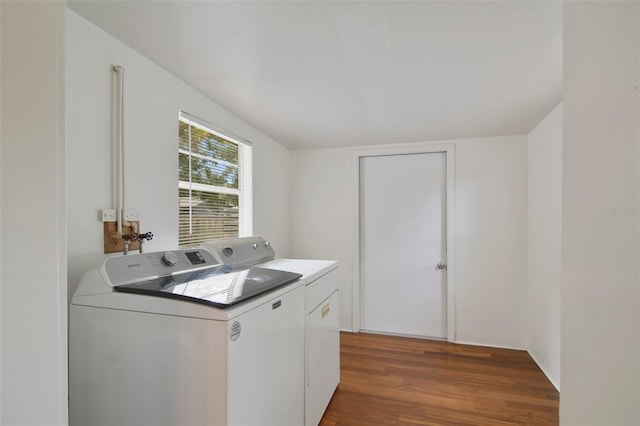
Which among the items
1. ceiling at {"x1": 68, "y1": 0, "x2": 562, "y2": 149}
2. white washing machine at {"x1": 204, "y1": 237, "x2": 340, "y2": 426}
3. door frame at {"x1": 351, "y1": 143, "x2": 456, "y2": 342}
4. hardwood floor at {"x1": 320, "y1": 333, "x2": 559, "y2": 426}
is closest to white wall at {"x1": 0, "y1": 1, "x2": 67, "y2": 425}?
ceiling at {"x1": 68, "y1": 0, "x2": 562, "y2": 149}

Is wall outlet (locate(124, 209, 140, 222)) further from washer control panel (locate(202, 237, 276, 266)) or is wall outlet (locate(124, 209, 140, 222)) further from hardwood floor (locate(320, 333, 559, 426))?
hardwood floor (locate(320, 333, 559, 426))

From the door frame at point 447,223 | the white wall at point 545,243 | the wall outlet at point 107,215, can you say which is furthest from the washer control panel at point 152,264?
the white wall at point 545,243

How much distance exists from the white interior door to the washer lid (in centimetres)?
201

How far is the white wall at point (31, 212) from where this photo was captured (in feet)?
1.82

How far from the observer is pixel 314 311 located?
177cm

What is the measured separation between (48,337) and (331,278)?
1672 millimetres

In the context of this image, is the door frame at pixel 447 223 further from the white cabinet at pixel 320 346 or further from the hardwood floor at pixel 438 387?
the white cabinet at pixel 320 346

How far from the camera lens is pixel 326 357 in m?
2.00

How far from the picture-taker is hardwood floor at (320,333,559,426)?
1.95 metres

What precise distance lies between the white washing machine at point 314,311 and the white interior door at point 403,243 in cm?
125

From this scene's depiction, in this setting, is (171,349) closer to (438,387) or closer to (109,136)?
(109,136)

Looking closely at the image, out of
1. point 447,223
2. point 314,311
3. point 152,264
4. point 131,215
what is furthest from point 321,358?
point 447,223

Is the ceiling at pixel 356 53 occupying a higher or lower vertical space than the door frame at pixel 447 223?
higher

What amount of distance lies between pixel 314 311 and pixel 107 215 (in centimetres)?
116
